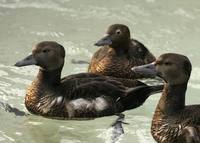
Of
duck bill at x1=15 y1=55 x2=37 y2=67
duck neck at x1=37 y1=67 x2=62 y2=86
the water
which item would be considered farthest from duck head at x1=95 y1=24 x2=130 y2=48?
duck bill at x1=15 y1=55 x2=37 y2=67

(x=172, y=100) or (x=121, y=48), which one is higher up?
(x=172, y=100)

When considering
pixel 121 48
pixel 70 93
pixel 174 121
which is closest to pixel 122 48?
pixel 121 48

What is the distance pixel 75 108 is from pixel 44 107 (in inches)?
14.3

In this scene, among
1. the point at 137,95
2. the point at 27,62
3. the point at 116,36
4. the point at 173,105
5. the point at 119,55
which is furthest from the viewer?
the point at 119,55

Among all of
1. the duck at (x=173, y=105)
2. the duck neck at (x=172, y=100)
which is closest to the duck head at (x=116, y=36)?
the duck at (x=173, y=105)

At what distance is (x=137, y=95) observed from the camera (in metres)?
8.85

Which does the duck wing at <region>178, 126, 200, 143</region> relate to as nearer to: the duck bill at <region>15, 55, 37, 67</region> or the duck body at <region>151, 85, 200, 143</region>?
the duck body at <region>151, 85, 200, 143</region>

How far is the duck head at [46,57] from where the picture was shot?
8680mm

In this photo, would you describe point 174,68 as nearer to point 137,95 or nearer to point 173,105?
point 173,105

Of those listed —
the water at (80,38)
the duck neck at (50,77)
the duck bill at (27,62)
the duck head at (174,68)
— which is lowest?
the water at (80,38)

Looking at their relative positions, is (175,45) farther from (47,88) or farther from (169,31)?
(47,88)

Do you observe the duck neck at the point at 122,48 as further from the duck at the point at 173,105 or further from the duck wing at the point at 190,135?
the duck wing at the point at 190,135

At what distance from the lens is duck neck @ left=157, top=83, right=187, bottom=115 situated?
25.2 feet

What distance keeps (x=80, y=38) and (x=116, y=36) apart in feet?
4.61
